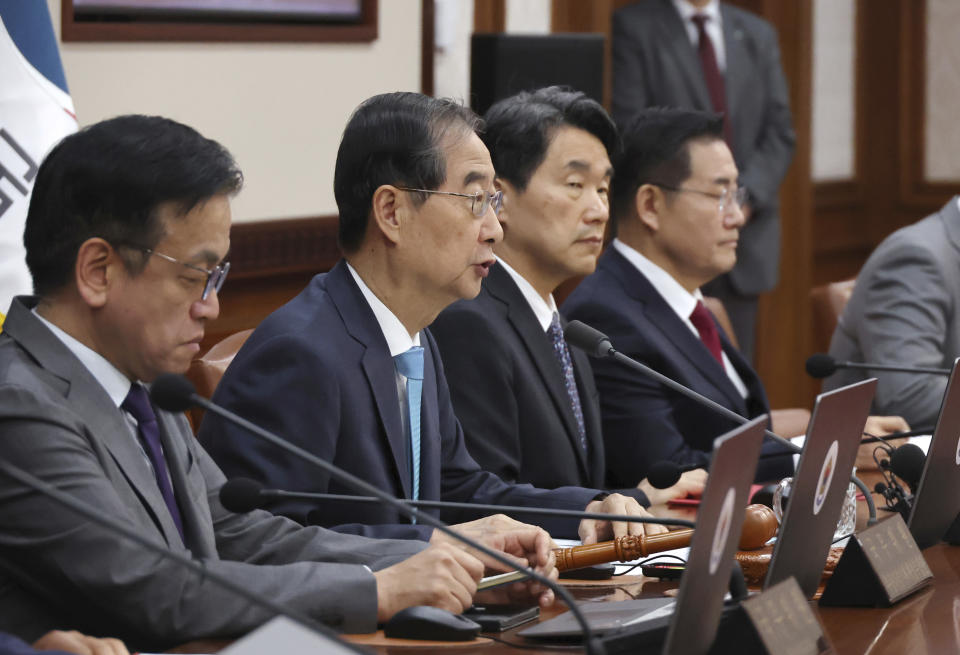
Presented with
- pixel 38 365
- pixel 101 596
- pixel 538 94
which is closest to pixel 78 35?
pixel 538 94

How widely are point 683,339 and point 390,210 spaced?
0.94 m

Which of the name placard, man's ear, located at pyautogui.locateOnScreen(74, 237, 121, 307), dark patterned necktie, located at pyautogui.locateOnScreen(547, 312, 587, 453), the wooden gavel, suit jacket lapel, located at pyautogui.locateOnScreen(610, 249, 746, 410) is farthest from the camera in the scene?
suit jacket lapel, located at pyautogui.locateOnScreen(610, 249, 746, 410)

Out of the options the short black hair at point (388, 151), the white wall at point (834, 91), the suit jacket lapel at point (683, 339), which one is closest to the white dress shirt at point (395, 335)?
the short black hair at point (388, 151)

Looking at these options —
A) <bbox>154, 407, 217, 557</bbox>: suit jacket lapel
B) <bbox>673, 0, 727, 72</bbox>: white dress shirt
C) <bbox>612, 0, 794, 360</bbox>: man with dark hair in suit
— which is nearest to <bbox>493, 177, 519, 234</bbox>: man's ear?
<bbox>154, 407, 217, 557</bbox>: suit jacket lapel

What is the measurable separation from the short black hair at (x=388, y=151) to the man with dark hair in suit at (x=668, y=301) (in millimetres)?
814

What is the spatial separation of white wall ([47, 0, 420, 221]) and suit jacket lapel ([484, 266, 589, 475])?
841 mm

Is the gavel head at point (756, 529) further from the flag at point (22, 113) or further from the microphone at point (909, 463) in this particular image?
the flag at point (22, 113)

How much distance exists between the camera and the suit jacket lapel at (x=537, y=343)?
2.76m

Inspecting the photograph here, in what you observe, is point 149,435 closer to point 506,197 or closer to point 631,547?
point 631,547

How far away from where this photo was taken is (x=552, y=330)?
2.86 m

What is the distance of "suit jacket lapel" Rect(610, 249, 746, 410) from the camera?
308cm

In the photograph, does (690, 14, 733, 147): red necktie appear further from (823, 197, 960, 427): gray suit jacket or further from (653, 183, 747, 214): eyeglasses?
(653, 183, 747, 214): eyeglasses

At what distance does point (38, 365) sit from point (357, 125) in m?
0.81

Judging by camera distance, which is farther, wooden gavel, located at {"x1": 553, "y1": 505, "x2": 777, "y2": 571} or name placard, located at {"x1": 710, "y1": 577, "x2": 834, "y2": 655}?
wooden gavel, located at {"x1": 553, "y1": 505, "x2": 777, "y2": 571}
